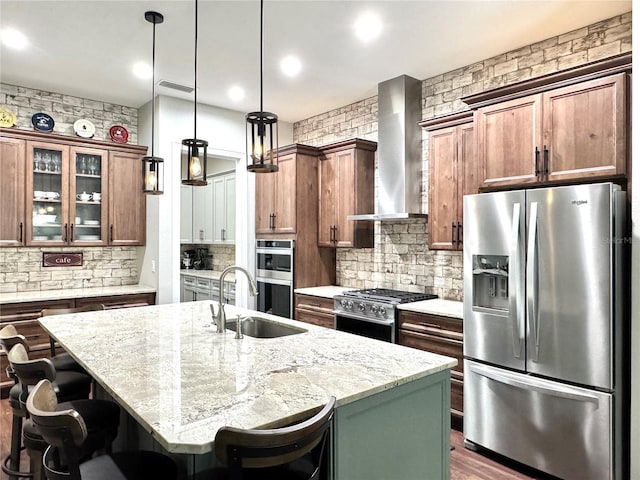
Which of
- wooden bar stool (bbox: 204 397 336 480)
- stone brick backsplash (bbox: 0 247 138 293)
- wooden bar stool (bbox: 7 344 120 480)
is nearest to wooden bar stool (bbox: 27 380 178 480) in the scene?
wooden bar stool (bbox: 7 344 120 480)

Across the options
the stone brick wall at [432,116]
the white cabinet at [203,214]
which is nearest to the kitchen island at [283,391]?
the stone brick wall at [432,116]

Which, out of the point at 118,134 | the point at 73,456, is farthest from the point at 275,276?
the point at 73,456

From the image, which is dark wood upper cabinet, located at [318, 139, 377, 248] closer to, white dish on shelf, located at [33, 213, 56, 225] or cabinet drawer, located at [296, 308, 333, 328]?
cabinet drawer, located at [296, 308, 333, 328]

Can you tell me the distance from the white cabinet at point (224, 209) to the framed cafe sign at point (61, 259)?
1842mm

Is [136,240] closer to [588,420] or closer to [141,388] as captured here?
[141,388]

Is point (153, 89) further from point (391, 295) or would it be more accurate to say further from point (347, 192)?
point (391, 295)

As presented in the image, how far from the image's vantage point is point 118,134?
194 inches

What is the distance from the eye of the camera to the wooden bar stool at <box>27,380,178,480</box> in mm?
1337

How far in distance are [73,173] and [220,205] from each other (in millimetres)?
2118

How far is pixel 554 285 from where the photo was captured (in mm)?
2615

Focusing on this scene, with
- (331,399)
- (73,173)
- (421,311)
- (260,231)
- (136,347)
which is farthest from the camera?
(260,231)

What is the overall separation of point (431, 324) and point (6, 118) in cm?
437

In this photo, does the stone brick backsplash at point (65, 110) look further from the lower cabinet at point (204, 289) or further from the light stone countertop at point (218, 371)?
the light stone countertop at point (218, 371)

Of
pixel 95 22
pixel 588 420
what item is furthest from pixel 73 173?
pixel 588 420
